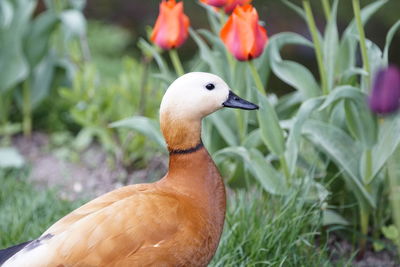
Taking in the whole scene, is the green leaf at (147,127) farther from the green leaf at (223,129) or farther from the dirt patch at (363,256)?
the dirt patch at (363,256)

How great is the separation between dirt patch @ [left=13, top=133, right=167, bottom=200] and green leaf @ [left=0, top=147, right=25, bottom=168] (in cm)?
10

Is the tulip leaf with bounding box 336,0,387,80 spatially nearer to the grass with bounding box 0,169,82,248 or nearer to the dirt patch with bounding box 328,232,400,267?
the dirt patch with bounding box 328,232,400,267

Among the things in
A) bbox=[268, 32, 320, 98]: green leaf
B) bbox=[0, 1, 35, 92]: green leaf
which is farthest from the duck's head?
bbox=[0, 1, 35, 92]: green leaf

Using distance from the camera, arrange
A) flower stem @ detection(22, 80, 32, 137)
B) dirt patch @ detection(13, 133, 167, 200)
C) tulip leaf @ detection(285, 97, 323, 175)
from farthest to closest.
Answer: flower stem @ detection(22, 80, 32, 137), dirt patch @ detection(13, 133, 167, 200), tulip leaf @ detection(285, 97, 323, 175)

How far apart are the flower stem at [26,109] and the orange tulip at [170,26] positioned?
4.89ft

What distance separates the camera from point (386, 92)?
1.97 metres

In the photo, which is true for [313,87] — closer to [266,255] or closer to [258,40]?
[258,40]

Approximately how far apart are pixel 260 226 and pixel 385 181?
60 cm

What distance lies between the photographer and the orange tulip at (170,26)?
291cm

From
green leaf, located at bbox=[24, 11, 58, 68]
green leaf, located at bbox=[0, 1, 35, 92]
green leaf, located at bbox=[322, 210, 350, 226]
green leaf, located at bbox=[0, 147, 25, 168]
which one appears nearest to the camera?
green leaf, located at bbox=[322, 210, 350, 226]

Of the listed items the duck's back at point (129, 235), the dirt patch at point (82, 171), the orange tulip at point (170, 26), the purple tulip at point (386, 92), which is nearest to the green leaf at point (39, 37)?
the dirt patch at point (82, 171)

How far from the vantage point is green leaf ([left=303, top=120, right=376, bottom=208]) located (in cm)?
288

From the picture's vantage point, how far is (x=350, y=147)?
116 inches

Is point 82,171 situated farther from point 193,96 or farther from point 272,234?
point 193,96
